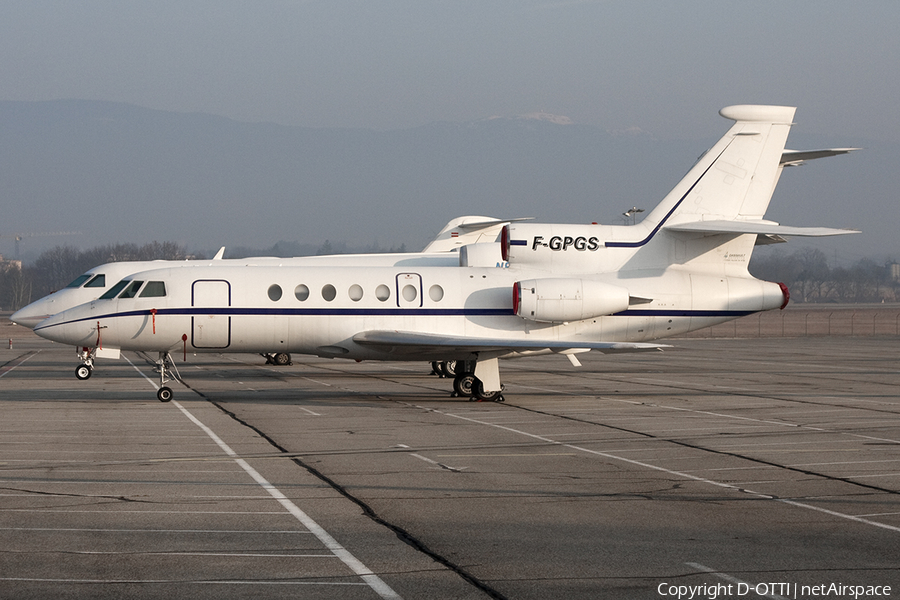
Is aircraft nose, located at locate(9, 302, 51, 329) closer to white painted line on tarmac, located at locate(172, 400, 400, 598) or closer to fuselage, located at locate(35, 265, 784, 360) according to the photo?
fuselage, located at locate(35, 265, 784, 360)

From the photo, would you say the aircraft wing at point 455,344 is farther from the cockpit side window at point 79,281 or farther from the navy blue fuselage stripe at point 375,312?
the cockpit side window at point 79,281

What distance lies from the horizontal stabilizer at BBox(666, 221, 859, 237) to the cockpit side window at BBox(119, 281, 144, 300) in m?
13.1

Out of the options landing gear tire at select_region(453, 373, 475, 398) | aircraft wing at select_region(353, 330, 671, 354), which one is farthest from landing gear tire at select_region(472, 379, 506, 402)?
aircraft wing at select_region(353, 330, 671, 354)

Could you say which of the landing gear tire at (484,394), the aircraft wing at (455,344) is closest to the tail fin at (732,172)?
the aircraft wing at (455,344)

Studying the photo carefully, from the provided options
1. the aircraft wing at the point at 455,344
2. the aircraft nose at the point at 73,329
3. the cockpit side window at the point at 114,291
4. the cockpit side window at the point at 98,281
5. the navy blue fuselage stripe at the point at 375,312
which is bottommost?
the aircraft wing at the point at 455,344

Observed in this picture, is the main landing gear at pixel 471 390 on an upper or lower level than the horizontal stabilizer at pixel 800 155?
lower

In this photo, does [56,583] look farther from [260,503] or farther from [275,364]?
[275,364]

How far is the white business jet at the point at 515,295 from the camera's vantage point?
23.0m

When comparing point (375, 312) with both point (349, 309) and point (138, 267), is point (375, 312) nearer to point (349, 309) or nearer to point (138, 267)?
point (349, 309)

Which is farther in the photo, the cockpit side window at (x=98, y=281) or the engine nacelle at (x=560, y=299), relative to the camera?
the cockpit side window at (x=98, y=281)

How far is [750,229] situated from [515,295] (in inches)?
228

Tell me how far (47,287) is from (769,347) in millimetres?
176202

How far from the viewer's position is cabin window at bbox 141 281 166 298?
23.1 m

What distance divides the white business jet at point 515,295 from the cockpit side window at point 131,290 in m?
0.02
